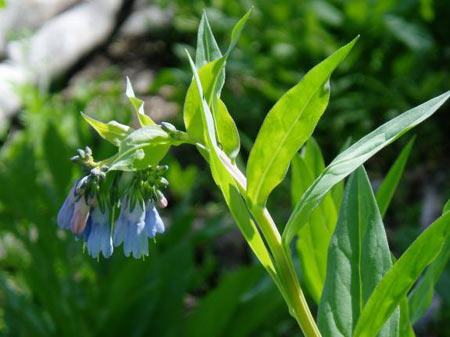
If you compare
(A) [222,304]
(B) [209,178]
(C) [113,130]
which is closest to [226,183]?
(C) [113,130]

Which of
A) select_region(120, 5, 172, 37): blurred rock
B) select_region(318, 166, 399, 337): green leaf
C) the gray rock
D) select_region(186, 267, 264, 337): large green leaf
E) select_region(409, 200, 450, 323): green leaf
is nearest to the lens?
select_region(318, 166, 399, 337): green leaf

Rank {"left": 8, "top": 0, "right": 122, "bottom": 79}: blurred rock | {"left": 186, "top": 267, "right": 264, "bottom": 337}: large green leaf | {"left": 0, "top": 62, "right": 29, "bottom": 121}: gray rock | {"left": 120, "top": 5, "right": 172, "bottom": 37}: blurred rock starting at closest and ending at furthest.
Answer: {"left": 186, "top": 267, "right": 264, "bottom": 337}: large green leaf, {"left": 0, "top": 62, "right": 29, "bottom": 121}: gray rock, {"left": 8, "top": 0, "right": 122, "bottom": 79}: blurred rock, {"left": 120, "top": 5, "right": 172, "bottom": 37}: blurred rock

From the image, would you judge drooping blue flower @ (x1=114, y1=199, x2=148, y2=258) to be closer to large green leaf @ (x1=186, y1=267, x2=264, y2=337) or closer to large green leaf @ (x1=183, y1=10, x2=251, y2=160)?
large green leaf @ (x1=183, y1=10, x2=251, y2=160)

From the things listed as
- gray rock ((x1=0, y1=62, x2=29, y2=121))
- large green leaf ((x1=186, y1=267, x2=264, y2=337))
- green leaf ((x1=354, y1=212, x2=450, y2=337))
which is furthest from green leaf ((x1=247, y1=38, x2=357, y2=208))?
gray rock ((x1=0, y1=62, x2=29, y2=121))

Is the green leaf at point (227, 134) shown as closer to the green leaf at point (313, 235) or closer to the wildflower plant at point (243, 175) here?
the wildflower plant at point (243, 175)

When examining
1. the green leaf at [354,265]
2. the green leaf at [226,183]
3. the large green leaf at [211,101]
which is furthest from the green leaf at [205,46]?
the green leaf at [354,265]

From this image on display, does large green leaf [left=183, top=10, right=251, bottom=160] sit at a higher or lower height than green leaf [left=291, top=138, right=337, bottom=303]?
higher

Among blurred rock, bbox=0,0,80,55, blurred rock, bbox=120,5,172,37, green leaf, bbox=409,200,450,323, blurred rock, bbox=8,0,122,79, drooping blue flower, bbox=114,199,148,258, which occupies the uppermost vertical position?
drooping blue flower, bbox=114,199,148,258
